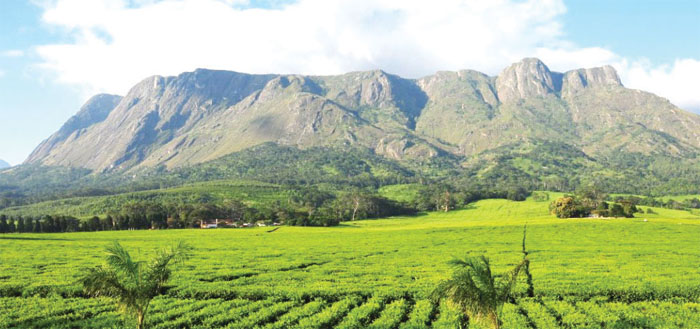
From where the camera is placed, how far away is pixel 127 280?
55.2ft

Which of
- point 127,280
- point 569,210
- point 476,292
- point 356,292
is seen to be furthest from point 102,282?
point 569,210

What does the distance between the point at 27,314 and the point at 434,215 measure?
572 feet

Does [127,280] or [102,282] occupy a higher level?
[102,282]

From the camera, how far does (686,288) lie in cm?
3256

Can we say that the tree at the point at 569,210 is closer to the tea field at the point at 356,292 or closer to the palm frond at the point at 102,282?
the tea field at the point at 356,292

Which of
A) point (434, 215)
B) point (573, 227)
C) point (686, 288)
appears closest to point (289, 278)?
point (686, 288)

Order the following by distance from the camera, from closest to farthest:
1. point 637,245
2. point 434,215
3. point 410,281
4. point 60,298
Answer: point 60,298
point 410,281
point 637,245
point 434,215

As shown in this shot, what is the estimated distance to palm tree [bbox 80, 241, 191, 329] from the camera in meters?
15.8

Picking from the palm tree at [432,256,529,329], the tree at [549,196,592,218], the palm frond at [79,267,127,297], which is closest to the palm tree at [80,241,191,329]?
the palm frond at [79,267,127,297]

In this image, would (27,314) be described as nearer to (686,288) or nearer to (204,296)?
(204,296)

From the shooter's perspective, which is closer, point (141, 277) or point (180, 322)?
point (141, 277)

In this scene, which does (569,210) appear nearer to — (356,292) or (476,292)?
(356,292)

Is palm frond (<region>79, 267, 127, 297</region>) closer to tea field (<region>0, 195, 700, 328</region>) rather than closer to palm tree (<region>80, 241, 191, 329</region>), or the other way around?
palm tree (<region>80, 241, 191, 329</region>)

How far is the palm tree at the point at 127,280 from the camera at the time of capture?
15.8 meters
